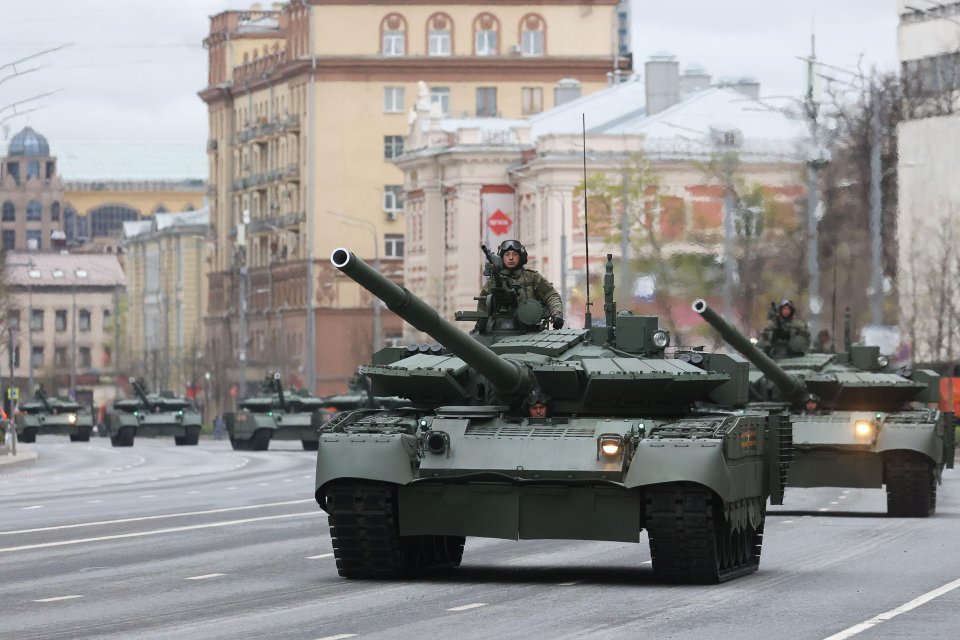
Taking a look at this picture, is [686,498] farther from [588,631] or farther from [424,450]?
[588,631]

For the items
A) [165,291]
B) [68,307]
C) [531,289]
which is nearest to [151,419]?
[531,289]

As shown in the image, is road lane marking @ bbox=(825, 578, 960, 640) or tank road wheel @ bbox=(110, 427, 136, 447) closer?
road lane marking @ bbox=(825, 578, 960, 640)

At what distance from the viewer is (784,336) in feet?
109

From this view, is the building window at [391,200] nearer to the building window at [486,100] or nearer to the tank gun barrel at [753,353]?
the building window at [486,100]

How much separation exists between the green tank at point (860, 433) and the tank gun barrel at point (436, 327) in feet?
27.9

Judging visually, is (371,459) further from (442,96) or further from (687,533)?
(442,96)

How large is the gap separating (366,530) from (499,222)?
70785 millimetres

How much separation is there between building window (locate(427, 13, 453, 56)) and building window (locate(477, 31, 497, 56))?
1.20 m

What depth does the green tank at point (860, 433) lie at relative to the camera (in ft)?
97.5

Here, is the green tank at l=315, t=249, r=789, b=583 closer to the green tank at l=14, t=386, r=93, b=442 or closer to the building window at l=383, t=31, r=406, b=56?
the green tank at l=14, t=386, r=93, b=442

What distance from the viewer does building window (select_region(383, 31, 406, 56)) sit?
367 feet

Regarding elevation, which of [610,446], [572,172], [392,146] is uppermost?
[392,146]

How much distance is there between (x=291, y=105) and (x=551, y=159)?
106 ft

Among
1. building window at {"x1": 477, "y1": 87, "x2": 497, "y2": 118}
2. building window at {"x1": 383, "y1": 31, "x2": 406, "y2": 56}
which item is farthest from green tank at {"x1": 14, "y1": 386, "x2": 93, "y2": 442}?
building window at {"x1": 477, "y1": 87, "x2": 497, "y2": 118}
